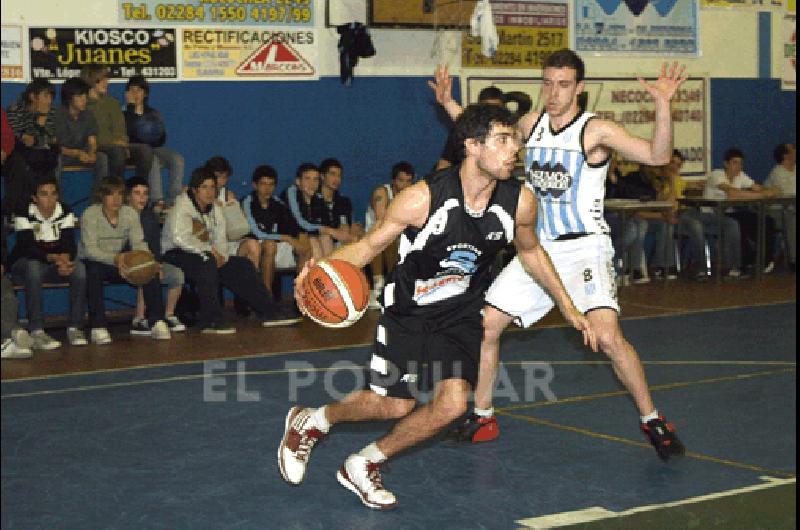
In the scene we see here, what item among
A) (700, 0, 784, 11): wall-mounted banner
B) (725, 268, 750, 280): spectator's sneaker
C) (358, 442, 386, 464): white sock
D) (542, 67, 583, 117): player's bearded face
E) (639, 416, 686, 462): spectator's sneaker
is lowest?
(639, 416, 686, 462): spectator's sneaker

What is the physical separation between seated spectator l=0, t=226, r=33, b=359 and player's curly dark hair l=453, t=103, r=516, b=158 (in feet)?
21.4

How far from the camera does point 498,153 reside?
6.14 m

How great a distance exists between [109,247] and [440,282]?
274 inches

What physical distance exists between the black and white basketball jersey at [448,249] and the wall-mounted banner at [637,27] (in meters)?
12.1

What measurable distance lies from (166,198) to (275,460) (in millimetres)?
7546

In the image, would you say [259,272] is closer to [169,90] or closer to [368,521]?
[169,90]

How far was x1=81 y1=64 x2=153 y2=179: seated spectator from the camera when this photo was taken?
13312 millimetres

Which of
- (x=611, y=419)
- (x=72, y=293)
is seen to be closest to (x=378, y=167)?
(x=72, y=293)

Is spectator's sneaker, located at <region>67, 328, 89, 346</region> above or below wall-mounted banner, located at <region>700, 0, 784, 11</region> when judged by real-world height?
below

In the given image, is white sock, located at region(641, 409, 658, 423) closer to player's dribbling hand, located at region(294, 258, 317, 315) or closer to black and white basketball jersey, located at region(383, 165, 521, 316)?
black and white basketball jersey, located at region(383, 165, 521, 316)

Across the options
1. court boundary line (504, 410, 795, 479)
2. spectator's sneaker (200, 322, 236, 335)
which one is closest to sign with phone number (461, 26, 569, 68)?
spectator's sneaker (200, 322, 236, 335)

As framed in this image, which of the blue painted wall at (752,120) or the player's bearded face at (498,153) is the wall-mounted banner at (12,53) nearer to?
the player's bearded face at (498,153)

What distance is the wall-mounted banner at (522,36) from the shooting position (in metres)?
16.9

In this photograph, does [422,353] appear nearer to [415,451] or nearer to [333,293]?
[333,293]
